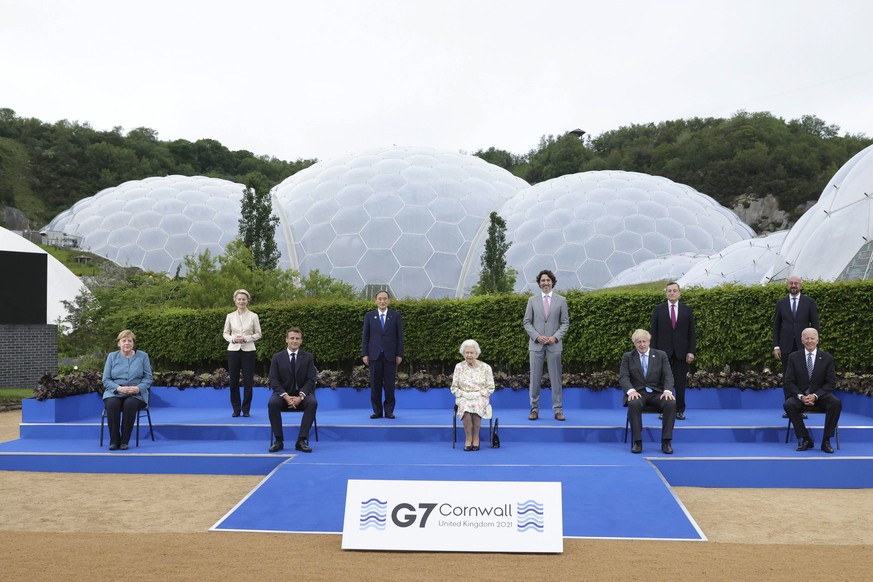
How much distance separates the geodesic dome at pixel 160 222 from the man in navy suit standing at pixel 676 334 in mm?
23652

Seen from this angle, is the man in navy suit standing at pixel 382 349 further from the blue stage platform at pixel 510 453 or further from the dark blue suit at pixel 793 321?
the dark blue suit at pixel 793 321

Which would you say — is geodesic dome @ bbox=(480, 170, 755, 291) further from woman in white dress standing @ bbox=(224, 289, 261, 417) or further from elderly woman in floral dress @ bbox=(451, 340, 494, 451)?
elderly woman in floral dress @ bbox=(451, 340, 494, 451)

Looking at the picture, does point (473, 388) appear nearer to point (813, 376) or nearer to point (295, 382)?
point (295, 382)

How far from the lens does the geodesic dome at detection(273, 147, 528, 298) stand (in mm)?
26547

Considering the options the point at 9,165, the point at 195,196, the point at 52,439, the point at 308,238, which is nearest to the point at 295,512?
the point at 52,439

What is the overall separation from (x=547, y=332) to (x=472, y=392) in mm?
1760

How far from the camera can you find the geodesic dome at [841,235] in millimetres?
15055

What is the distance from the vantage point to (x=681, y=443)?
332 inches

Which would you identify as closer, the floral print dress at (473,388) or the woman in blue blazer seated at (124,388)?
the floral print dress at (473,388)

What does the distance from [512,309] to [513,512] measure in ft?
22.9

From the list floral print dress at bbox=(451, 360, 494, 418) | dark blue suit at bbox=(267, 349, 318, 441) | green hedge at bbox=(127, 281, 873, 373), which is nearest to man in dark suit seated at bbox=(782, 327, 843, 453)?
floral print dress at bbox=(451, 360, 494, 418)

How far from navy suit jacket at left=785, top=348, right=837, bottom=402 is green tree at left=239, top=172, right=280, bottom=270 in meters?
17.6

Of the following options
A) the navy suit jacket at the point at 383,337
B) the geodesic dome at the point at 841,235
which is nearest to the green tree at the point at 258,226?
the geodesic dome at the point at 841,235

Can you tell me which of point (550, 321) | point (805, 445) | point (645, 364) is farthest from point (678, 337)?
point (805, 445)
